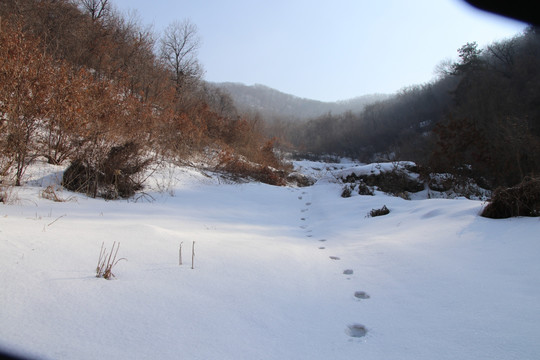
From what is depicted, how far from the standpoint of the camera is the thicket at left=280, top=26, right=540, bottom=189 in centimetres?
1002

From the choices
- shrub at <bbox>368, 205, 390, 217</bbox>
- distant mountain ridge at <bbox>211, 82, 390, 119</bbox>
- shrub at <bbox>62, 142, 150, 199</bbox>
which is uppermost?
distant mountain ridge at <bbox>211, 82, 390, 119</bbox>

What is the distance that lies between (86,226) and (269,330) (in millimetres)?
2162

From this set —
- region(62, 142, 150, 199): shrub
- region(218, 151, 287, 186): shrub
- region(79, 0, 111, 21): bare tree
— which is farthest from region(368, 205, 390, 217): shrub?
region(79, 0, 111, 21): bare tree

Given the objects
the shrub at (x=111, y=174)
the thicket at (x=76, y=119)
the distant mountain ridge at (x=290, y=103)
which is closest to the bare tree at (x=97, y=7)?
the thicket at (x=76, y=119)

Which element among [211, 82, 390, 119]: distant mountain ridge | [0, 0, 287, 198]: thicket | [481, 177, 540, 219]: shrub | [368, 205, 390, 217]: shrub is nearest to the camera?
[481, 177, 540, 219]: shrub

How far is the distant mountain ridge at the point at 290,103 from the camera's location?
9619 cm

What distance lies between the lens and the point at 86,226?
103 inches

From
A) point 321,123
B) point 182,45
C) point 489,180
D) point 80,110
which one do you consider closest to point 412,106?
point 321,123

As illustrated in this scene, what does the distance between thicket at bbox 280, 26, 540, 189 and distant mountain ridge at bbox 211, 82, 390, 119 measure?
803 inches

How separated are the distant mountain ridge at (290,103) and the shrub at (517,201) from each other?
91564 millimetres

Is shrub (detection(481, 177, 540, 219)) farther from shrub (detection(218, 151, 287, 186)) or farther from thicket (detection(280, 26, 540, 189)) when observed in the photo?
shrub (detection(218, 151, 287, 186))

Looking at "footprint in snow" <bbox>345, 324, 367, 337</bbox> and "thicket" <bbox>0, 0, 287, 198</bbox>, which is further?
"thicket" <bbox>0, 0, 287, 198</bbox>

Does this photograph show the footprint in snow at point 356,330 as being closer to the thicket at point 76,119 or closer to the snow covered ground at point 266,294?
the snow covered ground at point 266,294

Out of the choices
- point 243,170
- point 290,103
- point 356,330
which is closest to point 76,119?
point 356,330
